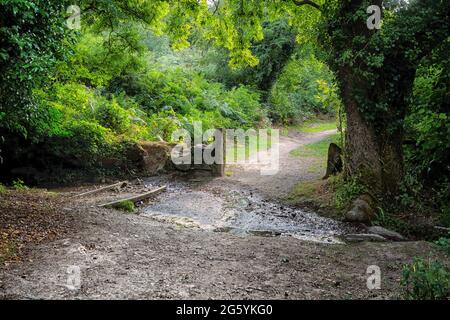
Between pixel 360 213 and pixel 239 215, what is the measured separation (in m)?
2.81

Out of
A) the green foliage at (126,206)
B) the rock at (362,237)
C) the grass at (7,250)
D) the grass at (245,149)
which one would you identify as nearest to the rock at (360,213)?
the rock at (362,237)

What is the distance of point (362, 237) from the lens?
26.0 ft

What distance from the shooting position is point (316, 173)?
13344 mm

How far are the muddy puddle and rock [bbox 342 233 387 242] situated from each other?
227 mm

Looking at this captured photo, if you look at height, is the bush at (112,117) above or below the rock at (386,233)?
above

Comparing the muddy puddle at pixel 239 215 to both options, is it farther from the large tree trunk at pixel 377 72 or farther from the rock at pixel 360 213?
the large tree trunk at pixel 377 72

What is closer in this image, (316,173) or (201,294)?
(201,294)

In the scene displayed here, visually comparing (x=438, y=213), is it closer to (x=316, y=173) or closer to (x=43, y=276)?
(x=316, y=173)

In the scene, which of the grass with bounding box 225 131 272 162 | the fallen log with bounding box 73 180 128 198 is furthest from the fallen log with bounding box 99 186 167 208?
the grass with bounding box 225 131 272 162

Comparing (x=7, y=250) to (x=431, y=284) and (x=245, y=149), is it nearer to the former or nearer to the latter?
(x=431, y=284)

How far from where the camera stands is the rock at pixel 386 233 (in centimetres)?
797

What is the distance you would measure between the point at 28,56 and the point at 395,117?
306 inches

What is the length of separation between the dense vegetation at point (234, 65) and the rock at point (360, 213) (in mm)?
606

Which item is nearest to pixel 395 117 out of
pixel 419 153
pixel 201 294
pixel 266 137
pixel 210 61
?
pixel 419 153
